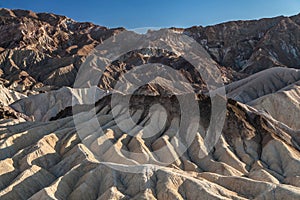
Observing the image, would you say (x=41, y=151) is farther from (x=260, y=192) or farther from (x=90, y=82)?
(x=90, y=82)

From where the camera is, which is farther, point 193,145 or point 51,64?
point 51,64

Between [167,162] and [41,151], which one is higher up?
[41,151]

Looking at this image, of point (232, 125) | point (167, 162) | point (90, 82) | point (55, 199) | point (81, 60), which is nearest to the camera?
point (55, 199)

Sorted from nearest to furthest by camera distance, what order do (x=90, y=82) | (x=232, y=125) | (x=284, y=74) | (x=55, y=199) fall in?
(x=55, y=199) → (x=232, y=125) → (x=284, y=74) → (x=90, y=82)

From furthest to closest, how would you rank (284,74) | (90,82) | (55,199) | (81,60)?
(81,60) < (90,82) < (284,74) < (55,199)

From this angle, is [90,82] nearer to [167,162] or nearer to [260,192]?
[167,162]

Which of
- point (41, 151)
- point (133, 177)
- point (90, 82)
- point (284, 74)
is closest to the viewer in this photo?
point (133, 177)

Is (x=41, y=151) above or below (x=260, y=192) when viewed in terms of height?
above

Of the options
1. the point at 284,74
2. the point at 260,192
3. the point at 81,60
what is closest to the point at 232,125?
the point at 260,192

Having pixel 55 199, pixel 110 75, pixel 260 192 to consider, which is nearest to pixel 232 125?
pixel 260 192
